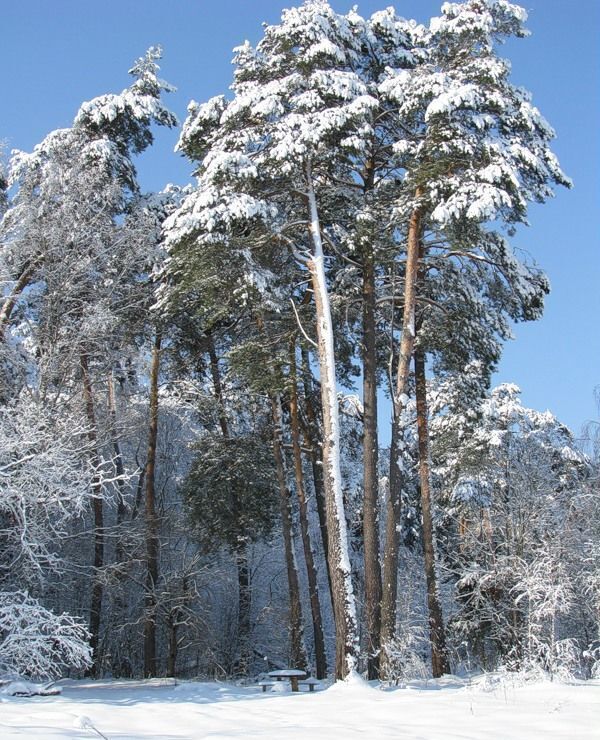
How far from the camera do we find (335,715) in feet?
27.4

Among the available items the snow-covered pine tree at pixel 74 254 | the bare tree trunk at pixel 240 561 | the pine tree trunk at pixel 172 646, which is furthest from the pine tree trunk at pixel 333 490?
the pine tree trunk at pixel 172 646

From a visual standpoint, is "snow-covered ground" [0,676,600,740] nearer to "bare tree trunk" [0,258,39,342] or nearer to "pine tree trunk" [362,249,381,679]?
"pine tree trunk" [362,249,381,679]

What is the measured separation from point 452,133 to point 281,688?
10303mm

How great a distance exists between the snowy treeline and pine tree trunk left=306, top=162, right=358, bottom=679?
47 millimetres

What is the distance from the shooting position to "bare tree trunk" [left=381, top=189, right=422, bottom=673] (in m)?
12.8

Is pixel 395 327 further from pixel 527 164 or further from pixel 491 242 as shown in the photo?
pixel 527 164

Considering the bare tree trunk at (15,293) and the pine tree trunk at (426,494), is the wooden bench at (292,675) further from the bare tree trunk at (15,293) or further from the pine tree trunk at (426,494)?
the bare tree trunk at (15,293)

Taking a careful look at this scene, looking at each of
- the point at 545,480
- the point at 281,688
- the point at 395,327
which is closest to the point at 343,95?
the point at 395,327

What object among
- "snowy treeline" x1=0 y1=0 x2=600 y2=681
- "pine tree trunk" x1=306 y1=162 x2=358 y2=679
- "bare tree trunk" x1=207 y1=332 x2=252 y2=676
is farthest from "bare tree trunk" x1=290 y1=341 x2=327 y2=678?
"pine tree trunk" x1=306 y1=162 x2=358 y2=679

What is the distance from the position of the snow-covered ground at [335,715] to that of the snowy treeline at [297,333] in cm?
169

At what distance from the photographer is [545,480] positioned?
22078 mm

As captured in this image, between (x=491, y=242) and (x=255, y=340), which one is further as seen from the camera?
(x=255, y=340)

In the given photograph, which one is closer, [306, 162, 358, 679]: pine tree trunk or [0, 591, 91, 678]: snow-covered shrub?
[0, 591, 91, 678]: snow-covered shrub

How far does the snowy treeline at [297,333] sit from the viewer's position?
13016mm
